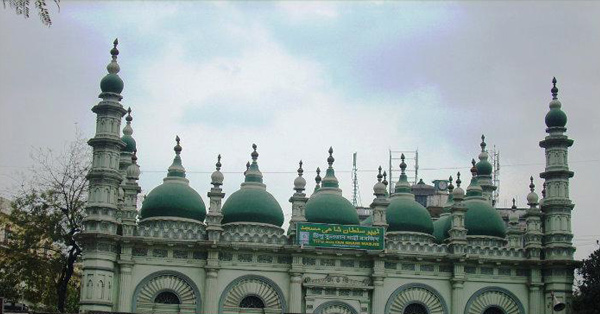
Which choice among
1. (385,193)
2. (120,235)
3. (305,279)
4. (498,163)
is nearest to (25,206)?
(120,235)

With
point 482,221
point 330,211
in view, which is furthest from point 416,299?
point 330,211

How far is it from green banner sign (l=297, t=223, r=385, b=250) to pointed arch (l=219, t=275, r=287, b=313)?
2.17 meters

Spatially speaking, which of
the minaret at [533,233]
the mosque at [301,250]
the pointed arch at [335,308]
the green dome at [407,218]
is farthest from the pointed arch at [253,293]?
the minaret at [533,233]

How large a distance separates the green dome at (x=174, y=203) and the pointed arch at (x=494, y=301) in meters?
11.9

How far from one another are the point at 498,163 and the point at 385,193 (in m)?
33.6

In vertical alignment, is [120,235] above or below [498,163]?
below

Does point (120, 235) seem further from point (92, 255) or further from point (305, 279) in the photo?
point (305, 279)

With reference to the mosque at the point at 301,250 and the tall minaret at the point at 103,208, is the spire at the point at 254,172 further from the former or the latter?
the tall minaret at the point at 103,208

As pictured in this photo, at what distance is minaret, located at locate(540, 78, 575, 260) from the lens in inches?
1350

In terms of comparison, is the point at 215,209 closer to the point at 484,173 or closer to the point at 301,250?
the point at 301,250

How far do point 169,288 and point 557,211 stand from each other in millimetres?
16757

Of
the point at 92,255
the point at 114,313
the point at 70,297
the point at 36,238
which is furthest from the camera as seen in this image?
the point at 70,297

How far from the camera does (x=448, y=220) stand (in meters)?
36.5

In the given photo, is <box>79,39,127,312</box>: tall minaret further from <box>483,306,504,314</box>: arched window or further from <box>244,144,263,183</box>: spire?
<box>483,306,504,314</box>: arched window
